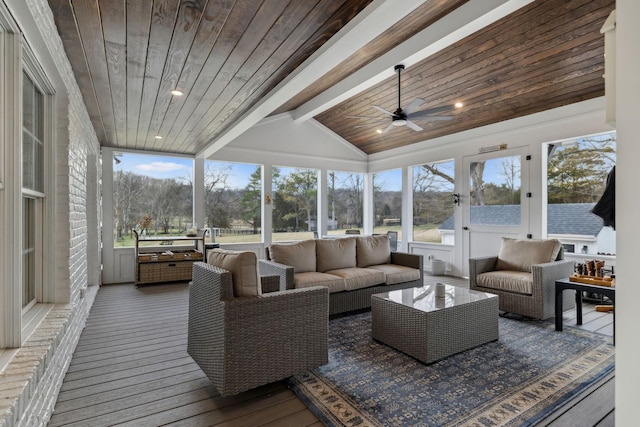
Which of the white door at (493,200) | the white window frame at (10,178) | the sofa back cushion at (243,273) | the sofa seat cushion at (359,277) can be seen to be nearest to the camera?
the white window frame at (10,178)

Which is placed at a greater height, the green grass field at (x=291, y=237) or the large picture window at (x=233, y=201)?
the large picture window at (x=233, y=201)

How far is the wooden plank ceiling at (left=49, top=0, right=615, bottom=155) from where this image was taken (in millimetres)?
2051

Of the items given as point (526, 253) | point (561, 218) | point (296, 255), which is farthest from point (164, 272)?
point (561, 218)

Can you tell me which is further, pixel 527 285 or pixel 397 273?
pixel 397 273

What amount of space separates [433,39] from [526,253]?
282 cm

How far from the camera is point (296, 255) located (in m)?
4.15

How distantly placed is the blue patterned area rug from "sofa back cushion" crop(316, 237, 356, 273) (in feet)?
4.03

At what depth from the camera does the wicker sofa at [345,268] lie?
12.5 feet

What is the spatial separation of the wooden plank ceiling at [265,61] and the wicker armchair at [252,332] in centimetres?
159

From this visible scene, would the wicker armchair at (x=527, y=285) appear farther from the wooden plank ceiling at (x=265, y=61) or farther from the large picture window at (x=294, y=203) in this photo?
the large picture window at (x=294, y=203)

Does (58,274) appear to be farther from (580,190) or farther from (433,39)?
(580,190)

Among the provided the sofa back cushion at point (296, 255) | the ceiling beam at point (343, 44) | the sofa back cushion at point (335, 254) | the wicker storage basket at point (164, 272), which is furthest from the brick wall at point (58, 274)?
the sofa back cushion at point (335, 254)

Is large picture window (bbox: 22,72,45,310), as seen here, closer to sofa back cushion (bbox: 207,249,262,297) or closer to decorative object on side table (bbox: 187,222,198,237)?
sofa back cushion (bbox: 207,249,262,297)

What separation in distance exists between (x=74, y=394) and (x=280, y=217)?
5278 millimetres
